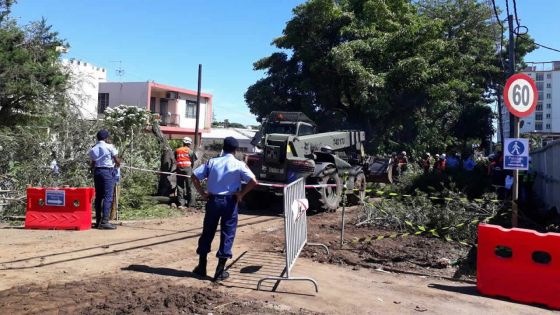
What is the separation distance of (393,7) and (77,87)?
55.9ft

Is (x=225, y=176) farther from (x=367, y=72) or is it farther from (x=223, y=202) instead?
(x=367, y=72)

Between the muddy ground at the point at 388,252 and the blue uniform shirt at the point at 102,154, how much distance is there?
3.07 meters

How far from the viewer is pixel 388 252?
839cm

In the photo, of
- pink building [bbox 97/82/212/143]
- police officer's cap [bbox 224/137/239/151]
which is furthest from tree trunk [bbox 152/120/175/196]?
pink building [bbox 97/82/212/143]

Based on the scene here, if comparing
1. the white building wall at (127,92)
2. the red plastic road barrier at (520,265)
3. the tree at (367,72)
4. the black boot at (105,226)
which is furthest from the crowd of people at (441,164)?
the white building wall at (127,92)

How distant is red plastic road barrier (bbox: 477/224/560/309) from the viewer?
6016 mm

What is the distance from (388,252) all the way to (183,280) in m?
3.51

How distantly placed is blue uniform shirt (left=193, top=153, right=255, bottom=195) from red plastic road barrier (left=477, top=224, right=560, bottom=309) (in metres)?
2.98

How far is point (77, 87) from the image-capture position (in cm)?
1683

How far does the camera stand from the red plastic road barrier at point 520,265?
19.7ft

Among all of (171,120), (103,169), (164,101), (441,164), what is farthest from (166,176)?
(164,101)

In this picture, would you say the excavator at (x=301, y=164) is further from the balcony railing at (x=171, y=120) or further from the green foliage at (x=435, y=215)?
the balcony railing at (x=171, y=120)

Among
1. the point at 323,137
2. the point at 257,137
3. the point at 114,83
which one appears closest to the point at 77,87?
→ the point at 257,137

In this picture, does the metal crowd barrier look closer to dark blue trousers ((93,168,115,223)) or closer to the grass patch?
dark blue trousers ((93,168,115,223))
